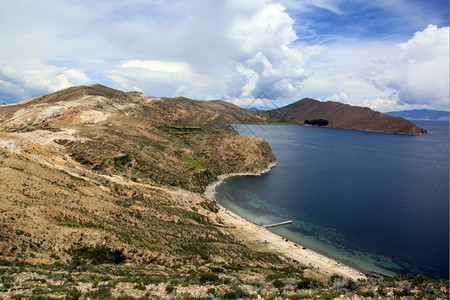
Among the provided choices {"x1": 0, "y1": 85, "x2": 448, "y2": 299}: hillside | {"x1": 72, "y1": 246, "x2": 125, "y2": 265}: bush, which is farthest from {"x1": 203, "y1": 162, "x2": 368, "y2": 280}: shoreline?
{"x1": 72, "y1": 246, "x2": 125, "y2": 265}: bush

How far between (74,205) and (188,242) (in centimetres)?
1645

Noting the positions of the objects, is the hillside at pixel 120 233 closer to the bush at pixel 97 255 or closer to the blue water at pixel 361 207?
the bush at pixel 97 255

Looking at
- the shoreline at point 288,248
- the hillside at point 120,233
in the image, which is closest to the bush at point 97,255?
the hillside at point 120,233

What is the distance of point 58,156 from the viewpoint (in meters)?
59.5

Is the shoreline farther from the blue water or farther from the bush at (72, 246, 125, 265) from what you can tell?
the bush at (72, 246, 125, 265)

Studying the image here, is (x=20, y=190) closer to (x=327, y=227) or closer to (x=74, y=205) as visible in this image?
(x=74, y=205)

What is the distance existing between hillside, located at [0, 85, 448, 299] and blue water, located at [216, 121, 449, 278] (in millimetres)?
12926

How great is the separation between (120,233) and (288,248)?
A: 30.8m

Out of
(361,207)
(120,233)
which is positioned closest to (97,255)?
(120,233)

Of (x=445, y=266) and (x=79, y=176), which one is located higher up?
(x=79, y=176)

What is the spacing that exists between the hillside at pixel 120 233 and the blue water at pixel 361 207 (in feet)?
42.4

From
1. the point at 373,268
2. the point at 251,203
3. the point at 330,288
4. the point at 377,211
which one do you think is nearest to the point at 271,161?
the point at 251,203

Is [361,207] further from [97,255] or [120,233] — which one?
[97,255]

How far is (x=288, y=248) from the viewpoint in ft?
163
